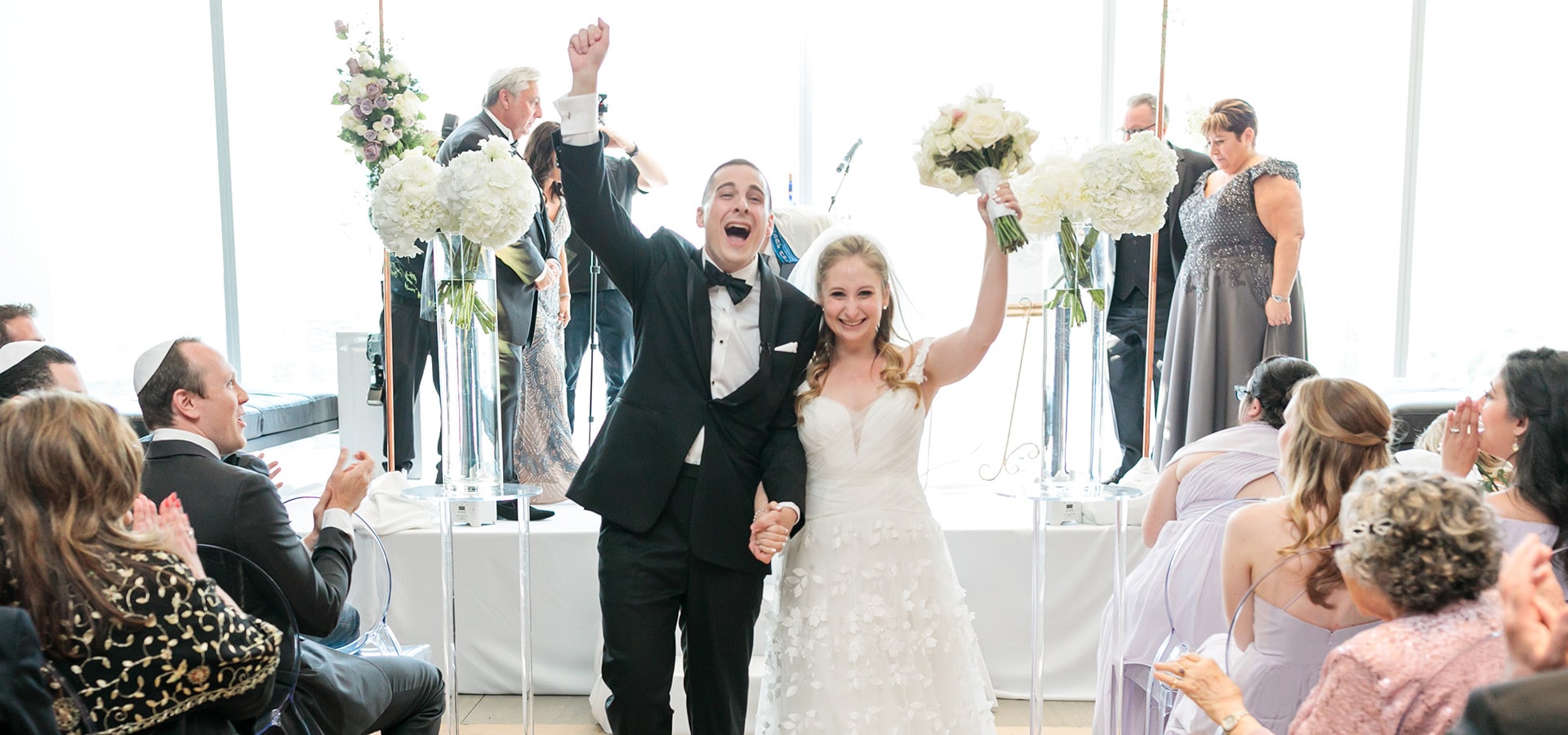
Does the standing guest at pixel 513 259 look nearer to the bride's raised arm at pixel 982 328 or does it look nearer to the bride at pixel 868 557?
the bride at pixel 868 557

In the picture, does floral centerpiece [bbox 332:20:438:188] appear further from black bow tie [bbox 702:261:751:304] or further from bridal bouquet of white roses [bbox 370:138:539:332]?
black bow tie [bbox 702:261:751:304]

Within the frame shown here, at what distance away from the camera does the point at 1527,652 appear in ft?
3.83

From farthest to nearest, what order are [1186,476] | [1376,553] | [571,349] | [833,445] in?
[571,349]
[1186,476]
[833,445]
[1376,553]

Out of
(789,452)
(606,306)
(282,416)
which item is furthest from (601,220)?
(282,416)

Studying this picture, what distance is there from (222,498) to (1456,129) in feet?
22.8

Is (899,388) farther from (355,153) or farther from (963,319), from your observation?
(963,319)

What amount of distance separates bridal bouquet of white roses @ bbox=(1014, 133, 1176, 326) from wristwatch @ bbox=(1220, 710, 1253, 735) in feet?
2.93

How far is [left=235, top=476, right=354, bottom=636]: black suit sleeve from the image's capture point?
7.45ft

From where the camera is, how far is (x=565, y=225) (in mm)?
4465

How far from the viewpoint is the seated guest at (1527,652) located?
0.91 metres

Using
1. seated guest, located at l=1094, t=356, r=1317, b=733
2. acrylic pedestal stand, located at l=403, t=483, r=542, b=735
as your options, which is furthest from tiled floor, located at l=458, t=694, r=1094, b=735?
acrylic pedestal stand, located at l=403, t=483, r=542, b=735

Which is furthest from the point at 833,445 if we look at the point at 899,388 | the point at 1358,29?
the point at 1358,29

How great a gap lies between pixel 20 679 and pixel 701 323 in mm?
1459

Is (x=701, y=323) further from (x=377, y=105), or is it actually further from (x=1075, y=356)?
(x=377, y=105)
